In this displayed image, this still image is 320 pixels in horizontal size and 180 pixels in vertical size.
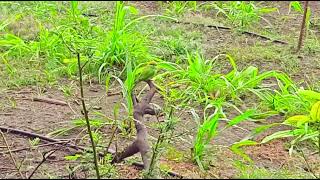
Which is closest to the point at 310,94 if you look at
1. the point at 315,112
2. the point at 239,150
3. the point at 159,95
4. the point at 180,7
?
the point at 315,112

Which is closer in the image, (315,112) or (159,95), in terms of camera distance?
(315,112)

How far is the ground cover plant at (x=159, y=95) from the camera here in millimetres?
2770

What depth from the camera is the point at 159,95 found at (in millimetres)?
3832

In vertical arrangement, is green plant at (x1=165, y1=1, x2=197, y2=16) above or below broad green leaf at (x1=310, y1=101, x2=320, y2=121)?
below

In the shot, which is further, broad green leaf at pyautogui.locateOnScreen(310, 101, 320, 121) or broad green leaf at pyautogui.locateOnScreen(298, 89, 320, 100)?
broad green leaf at pyautogui.locateOnScreen(298, 89, 320, 100)

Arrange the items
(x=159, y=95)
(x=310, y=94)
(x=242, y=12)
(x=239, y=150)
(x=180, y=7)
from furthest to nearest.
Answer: (x=180, y=7)
(x=242, y=12)
(x=159, y=95)
(x=310, y=94)
(x=239, y=150)

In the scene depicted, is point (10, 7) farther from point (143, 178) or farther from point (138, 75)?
point (143, 178)

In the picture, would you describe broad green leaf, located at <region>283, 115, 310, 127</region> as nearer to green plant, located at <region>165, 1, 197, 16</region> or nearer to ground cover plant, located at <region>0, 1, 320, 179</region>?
ground cover plant, located at <region>0, 1, 320, 179</region>

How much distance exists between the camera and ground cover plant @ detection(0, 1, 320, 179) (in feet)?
9.09

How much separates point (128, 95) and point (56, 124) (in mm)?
448

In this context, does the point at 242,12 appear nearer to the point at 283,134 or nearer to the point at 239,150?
the point at 283,134

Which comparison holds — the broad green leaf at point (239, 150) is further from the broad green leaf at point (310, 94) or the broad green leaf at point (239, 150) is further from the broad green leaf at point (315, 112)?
the broad green leaf at point (310, 94)

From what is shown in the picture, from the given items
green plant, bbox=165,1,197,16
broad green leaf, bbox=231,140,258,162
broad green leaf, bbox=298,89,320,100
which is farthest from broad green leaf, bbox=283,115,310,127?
green plant, bbox=165,1,197,16

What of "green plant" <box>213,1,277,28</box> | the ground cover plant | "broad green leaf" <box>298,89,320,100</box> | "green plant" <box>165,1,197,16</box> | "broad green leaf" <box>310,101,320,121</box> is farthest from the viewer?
"green plant" <box>165,1,197,16</box>
